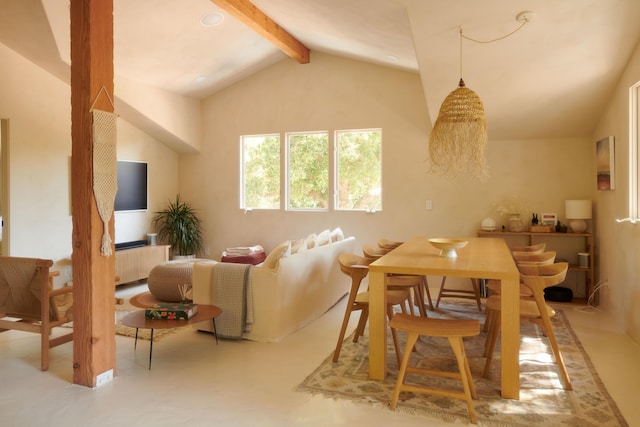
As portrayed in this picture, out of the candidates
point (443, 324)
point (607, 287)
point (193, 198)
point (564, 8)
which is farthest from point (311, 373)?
point (193, 198)

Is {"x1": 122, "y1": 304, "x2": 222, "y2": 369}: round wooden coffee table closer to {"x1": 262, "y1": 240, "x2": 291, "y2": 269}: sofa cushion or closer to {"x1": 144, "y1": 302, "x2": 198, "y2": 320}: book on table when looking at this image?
{"x1": 144, "y1": 302, "x2": 198, "y2": 320}: book on table

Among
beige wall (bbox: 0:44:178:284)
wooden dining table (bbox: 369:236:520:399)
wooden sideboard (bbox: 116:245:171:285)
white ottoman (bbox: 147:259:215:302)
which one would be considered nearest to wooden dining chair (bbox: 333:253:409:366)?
wooden dining table (bbox: 369:236:520:399)

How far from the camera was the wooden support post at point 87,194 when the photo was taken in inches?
121

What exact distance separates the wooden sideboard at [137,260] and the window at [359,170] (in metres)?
2.71

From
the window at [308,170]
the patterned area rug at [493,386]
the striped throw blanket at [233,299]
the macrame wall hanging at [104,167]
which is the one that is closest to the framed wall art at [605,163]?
the patterned area rug at [493,386]

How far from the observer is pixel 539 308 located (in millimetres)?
3123

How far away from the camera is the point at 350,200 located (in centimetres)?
692

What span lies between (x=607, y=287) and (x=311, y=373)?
3571 millimetres

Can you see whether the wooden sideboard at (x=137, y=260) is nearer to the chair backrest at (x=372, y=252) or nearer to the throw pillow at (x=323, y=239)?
the throw pillow at (x=323, y=239)

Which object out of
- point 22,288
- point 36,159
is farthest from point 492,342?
point 36,159

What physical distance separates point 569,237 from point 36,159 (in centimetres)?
651

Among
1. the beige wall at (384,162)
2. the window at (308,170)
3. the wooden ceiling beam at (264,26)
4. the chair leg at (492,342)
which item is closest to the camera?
the chair leg at (492,342)

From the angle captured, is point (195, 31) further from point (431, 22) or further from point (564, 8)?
point (564, 8)

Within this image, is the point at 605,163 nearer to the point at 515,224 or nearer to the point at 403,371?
the point at 515,224
